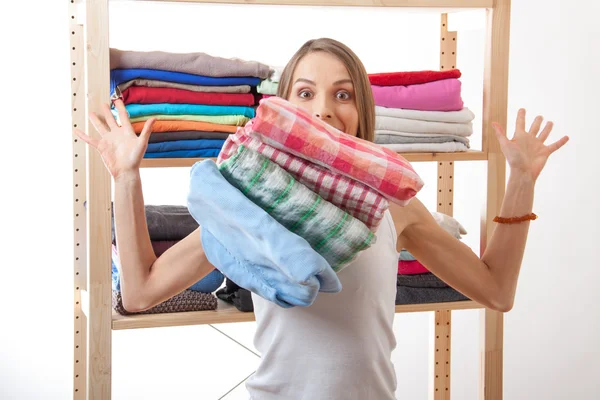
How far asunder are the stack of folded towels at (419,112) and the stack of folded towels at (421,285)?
24cm

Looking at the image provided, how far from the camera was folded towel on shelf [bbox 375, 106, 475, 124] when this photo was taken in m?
2.03

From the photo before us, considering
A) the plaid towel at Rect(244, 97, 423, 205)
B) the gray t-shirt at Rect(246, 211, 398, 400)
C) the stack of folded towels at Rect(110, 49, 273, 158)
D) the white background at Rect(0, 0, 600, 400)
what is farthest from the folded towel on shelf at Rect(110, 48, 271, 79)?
the plaid towel at Rect(244, 97, 423, 205)

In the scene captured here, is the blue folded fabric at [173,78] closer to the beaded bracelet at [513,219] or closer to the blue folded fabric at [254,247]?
the beaded bracelet at [513,219]

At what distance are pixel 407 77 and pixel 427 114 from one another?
4.3 inches

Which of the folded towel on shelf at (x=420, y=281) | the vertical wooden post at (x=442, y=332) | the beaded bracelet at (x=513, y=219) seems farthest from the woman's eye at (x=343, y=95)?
the vertical wooden post at (x=442, y=332)

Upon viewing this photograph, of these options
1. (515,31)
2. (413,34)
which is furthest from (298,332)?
(515,31)


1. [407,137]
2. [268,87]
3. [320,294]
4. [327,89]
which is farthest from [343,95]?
[407,137]

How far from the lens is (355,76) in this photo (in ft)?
4.50

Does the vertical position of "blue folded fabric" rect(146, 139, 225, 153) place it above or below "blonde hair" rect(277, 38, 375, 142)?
below

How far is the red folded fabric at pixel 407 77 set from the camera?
2035 mm

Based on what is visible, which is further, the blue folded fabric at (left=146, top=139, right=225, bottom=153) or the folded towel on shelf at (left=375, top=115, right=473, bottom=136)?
the folded towel on shelf at (left=375, top=115, right=473, bottom=136)

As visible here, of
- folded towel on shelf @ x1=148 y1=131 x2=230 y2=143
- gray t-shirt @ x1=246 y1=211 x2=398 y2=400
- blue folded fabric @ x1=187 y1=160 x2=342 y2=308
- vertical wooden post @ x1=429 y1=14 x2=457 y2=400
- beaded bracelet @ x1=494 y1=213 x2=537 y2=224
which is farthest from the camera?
vertical wooden post @ x1=429 y1=14 x2=457 y2=400

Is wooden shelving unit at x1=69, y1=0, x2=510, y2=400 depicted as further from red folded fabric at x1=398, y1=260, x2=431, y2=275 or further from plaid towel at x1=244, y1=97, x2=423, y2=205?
plaid towel at x1=244, y1=97, x2=423, y2=205

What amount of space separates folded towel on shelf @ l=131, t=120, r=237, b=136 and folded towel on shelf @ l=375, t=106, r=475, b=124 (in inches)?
15.5
